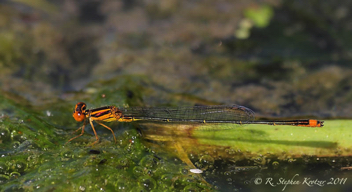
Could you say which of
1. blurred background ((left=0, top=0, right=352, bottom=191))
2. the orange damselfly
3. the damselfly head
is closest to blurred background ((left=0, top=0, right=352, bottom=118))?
blurred background ((left=0, top=0, right=352, bottom=191))

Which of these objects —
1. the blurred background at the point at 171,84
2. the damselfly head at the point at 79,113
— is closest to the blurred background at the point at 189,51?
the blurred background at the point at 171,84

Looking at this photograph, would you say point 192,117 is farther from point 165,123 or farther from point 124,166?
point 124,166

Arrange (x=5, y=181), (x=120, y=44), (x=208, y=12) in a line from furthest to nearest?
1. (x=208, y=12)
2. (x=120, y=44)
3. (x=5, y=181)

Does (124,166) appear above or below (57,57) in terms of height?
below

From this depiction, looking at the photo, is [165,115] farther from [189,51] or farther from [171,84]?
[189,51]

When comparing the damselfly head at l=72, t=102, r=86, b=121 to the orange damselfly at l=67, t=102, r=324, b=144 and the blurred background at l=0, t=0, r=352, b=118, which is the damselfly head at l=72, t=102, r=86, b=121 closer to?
the orange damselfly at l=67, t=102, r=324, b=144

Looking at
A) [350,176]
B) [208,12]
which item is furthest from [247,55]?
[350,176]
